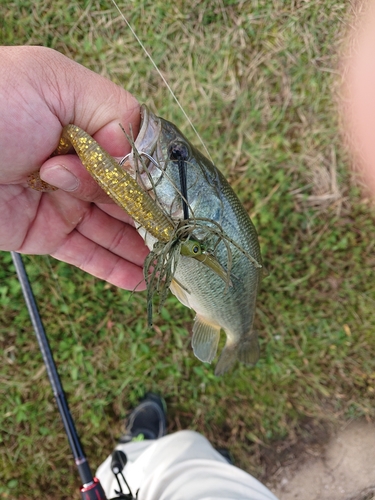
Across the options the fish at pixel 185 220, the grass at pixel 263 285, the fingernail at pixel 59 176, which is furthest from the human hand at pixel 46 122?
the grass at pixel 263 285

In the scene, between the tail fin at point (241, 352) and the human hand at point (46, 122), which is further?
the tail fin at point (241, 352)

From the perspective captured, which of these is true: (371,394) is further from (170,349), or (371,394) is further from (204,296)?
(204,296)

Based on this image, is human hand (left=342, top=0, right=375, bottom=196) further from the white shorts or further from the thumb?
the white shorts

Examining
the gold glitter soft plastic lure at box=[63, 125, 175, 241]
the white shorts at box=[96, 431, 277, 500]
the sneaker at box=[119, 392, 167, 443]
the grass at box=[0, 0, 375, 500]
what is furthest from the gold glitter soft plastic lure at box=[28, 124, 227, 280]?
the sneaker at box=[119, 392, 167, 443]

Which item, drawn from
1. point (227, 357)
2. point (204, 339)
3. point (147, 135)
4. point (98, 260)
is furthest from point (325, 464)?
point (147, 135)

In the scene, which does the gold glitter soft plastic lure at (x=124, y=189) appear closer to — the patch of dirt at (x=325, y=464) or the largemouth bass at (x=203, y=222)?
the largemouth bass at (x=203, y=222)

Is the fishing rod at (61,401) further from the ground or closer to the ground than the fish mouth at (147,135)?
closer to the ground

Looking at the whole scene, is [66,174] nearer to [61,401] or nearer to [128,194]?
[128,194]
